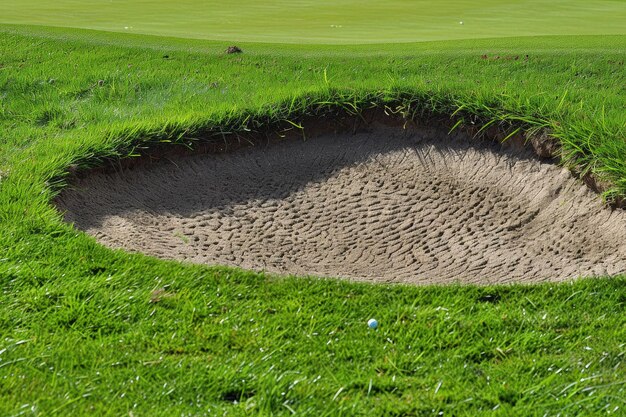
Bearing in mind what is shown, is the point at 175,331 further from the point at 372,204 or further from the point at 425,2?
the point at 425,2

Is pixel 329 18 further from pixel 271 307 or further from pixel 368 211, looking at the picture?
pixel 271 307

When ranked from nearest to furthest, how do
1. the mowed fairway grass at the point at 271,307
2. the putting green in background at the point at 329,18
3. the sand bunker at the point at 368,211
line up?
1. the mowed fairway grass at the point at 271,307
2. the sand bunker at the point at 368,211
3. the putting green in background at the point at 329,18

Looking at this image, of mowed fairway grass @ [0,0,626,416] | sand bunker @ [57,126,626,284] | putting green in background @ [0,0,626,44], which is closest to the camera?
mowed fairway grass @ [0,0,626,416]

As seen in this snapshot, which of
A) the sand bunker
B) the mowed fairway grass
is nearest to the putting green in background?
the mowed fairway grass

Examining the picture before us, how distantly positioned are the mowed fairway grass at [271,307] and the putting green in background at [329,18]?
2826 mm

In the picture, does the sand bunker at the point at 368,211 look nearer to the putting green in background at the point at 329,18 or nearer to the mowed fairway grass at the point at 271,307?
the mowed fairway grass at the point at 271,307

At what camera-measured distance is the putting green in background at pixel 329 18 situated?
Answer: 10.3 m

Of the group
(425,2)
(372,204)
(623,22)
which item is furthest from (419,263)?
(425,2)

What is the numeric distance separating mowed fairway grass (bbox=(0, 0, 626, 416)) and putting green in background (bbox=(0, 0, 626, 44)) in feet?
9.27

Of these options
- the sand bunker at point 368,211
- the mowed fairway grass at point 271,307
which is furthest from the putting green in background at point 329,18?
the sand bunker at point 368,211

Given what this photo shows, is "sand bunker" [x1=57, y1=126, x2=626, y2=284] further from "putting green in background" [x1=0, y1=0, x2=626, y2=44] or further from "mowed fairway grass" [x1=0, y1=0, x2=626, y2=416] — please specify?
"putting green in background" [x1=0, y1=0, x2=626, y2=44]

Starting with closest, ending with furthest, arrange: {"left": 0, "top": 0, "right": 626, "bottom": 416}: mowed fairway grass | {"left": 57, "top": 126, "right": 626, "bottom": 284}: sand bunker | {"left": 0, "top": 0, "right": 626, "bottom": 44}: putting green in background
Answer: {"left": 0, "top": 0, "right": 626, "bottom": 416}: mowed fairway grass
{"left": 57, "top": 126, "right": 626, "bottom": 284}: sand bunker
{"left": 0, "top": 0, "right": 626, "bottom": 44}: putting green in background

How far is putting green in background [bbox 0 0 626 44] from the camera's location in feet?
33.7

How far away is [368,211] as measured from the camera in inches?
215
